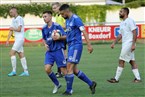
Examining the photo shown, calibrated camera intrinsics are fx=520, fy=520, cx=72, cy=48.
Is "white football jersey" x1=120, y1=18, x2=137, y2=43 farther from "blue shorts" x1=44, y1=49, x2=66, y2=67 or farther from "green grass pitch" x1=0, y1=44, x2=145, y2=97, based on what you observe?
"blue shorts" x1=44, y1=49, x2=66, y2=67

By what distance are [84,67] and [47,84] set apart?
4840mm

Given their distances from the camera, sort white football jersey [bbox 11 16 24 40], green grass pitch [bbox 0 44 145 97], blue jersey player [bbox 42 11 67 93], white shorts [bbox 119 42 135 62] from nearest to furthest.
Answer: green grass pitch [bbox 0 44 145 97] → blue jersey player [bbox 42 11 67 93] → white shorts [bbox 119 42 135 62] → white football jersey [bbox 11 16 24 40]

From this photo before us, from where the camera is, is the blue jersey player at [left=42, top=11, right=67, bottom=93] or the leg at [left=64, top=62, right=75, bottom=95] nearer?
the leg at [left=64, top=62, right=75, bottom=95]

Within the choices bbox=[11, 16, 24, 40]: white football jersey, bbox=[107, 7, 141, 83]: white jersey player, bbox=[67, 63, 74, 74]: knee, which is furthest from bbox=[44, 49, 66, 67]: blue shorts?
bbox=[11, 16, 24, 40]: white football jersey

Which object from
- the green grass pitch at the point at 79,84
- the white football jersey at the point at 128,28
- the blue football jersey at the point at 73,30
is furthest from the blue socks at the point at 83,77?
the white football jersey at the point at 128,28

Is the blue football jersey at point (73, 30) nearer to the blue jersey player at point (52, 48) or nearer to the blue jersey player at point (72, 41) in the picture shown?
the blue jersey player at point (72, 41)

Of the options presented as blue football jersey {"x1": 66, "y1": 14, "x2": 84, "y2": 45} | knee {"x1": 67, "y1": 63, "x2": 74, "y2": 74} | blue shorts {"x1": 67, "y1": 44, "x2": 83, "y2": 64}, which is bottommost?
knee {"x1": 67, "y1": 63, "x2": 74, "y2": 74}

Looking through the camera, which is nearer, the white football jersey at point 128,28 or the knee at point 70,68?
the knee at point 70,68

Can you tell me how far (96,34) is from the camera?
32844 mm

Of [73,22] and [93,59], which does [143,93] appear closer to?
[73,22]

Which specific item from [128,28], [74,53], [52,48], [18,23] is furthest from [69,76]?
[18,23]

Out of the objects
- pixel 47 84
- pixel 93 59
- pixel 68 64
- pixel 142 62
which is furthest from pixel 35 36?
pixel 68 64

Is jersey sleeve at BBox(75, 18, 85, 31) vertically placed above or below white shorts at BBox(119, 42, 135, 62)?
above

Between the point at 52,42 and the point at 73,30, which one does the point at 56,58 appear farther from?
the point at 73,30
